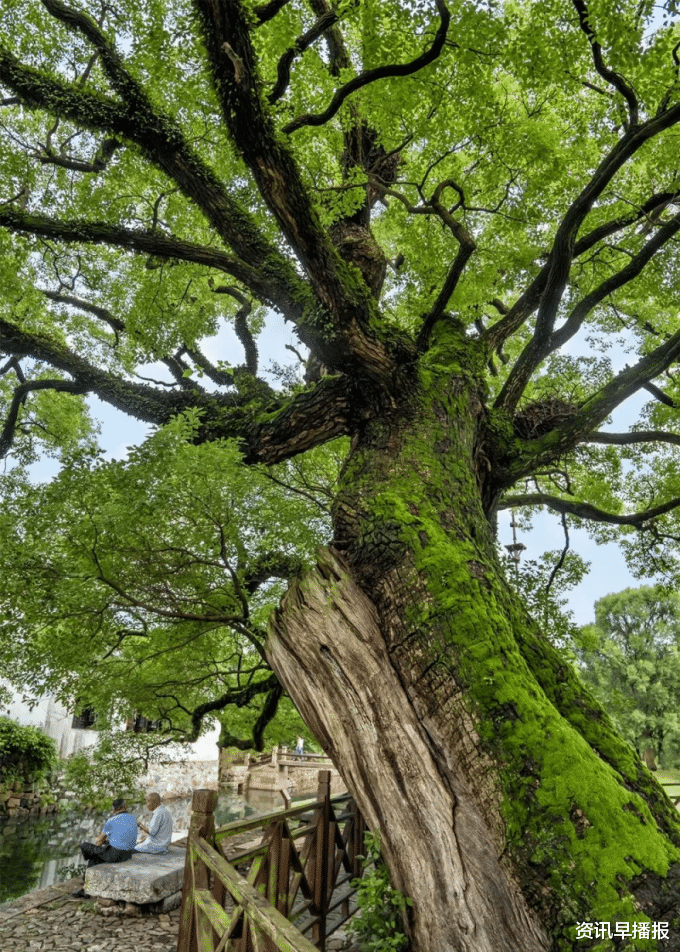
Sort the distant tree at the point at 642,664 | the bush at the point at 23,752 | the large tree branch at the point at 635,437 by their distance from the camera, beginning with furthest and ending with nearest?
the distant tree at the point at 642,664 < the bush at the point at 23,752 < the large tree branch at the point at 635,437

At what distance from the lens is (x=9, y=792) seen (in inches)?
557

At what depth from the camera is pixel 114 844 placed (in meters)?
6.66

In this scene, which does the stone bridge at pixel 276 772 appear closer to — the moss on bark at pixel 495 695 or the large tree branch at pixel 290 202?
the moss on bark at pixel 495 695

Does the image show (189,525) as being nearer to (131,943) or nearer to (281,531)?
(281,531)

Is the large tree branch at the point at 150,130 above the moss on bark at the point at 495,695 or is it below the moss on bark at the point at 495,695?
above

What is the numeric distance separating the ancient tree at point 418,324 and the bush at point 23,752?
958 centimetres

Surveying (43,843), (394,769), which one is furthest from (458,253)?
(43,843)

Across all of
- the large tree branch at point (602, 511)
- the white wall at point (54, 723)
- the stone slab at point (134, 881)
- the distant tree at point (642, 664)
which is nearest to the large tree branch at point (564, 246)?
the large tree branch at point (602, 511)

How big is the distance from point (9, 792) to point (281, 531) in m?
13.3

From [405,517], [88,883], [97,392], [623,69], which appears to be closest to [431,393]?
[405,517]

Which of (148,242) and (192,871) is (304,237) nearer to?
(148,242)

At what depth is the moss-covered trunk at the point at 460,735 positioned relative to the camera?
2.75 m

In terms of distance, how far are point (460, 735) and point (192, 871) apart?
71.5 inches

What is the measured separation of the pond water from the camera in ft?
31.8
